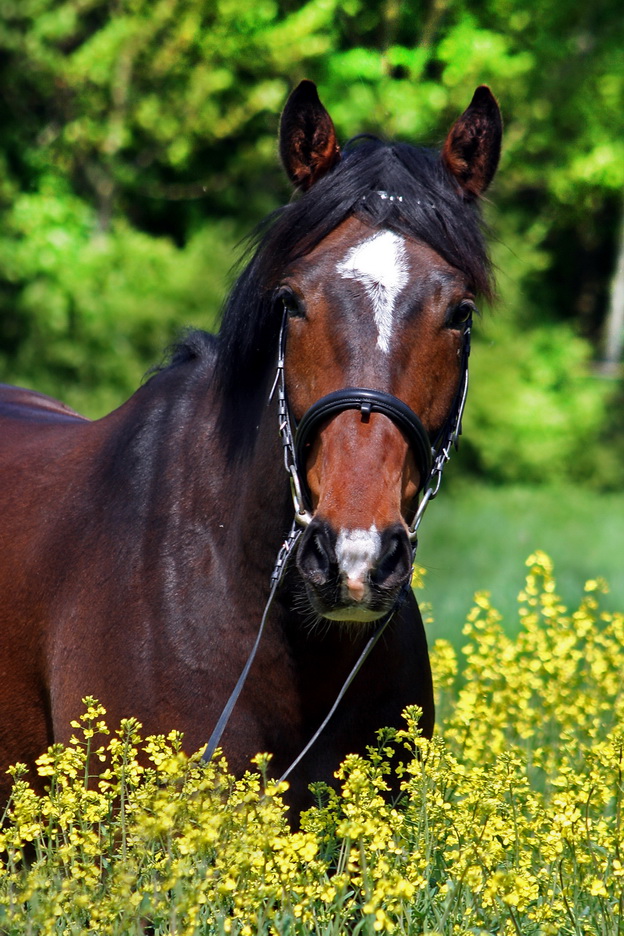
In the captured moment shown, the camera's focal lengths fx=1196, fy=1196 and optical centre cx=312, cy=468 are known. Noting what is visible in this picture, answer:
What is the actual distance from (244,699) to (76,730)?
0.50 meters

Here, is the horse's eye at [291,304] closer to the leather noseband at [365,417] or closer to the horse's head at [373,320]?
the horse's head at [373,320]

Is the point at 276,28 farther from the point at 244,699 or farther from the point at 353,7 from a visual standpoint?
the point at 244,699

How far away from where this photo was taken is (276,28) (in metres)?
11.4

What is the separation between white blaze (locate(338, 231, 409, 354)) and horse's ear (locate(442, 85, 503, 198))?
1.55 ft

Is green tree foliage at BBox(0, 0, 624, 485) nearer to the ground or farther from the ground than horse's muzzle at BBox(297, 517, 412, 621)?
farther from the ground

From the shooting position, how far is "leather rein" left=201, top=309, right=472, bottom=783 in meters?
2.93

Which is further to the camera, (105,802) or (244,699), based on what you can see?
(244,699)

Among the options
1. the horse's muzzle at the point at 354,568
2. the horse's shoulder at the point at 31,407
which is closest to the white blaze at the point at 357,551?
the horse's muzzle at the point at 354,568

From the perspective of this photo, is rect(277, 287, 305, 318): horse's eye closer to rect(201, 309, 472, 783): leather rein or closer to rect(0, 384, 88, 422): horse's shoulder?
rect(201, 309, 472, 783): leather rein

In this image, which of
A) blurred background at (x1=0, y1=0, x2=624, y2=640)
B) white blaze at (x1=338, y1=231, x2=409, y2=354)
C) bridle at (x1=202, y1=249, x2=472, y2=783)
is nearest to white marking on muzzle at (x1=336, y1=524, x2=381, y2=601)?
bridle at (x1=202, y1=249, x2=472, y2=783)

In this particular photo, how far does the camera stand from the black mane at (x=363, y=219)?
10.7ft

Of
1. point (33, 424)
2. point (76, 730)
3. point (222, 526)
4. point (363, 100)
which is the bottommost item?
point (76, 730)

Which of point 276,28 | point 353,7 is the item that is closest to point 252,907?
point 353,7

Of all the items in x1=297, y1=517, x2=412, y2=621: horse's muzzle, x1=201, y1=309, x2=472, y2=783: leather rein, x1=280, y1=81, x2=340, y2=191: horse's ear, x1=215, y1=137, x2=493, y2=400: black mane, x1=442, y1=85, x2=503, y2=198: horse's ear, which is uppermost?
x1=442, y1=85, x2=503, y2=198: horse's ear
